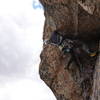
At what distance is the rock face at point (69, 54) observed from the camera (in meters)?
19.1

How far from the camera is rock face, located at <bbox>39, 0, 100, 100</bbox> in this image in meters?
19.1

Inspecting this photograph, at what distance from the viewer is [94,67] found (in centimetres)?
2122

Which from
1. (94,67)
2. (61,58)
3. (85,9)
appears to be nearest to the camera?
(85,9)

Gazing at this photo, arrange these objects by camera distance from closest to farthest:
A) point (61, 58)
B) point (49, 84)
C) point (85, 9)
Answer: point (85, 9) < point (61, 58) < point (49, 84)

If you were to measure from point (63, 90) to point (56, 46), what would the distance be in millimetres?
3472

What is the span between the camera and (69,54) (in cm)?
2227

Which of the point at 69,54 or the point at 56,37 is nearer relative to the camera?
the point at 56,37

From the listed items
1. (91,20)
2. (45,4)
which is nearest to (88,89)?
(91,20)

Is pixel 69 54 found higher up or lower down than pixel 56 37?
lower down

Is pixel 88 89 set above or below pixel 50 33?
below

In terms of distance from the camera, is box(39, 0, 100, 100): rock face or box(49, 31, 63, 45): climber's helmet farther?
box(49, 31, 63, 45): climber's helmet

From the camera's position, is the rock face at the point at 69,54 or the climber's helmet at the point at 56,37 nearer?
the rock face at the point at 69,54

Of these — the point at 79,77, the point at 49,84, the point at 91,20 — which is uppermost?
the point at 91,20

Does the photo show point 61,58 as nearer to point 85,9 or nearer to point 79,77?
point 79,77
